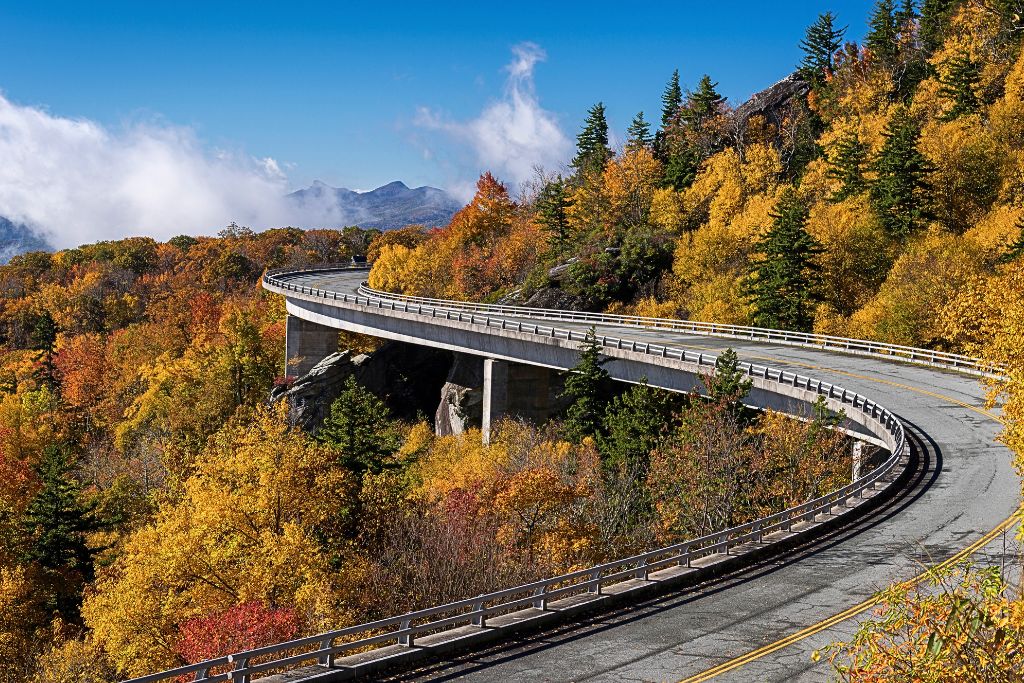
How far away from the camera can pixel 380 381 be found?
81.9 meters

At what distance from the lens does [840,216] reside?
225 ft

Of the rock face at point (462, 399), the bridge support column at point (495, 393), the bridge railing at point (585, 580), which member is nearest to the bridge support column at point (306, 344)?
the rock face at point (462, 399)

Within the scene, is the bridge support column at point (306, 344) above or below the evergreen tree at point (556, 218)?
below

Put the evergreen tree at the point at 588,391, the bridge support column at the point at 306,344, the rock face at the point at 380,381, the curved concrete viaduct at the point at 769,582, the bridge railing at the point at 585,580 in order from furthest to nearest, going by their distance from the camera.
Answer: the bridge support column at the point at 306,344 < the rock face at the point at 380,381 < the evergreen tree at the point at 588,391 < the curved concrete viaduct at the point at 769,582 < the bridge railing at the point at 585,580

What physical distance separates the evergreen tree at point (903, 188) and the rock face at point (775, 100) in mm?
41512

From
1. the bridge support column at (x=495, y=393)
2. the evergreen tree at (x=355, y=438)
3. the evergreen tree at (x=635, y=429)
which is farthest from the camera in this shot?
the bridge support column at (x=495, y=393)

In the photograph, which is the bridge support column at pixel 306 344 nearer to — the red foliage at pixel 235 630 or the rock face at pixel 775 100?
the rock face at pixel 775 100

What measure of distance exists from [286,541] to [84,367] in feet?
291

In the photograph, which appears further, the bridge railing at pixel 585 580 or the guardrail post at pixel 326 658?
the guardrail post at pixel 326 658

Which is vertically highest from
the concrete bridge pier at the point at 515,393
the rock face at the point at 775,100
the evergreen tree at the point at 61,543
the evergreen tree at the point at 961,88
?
the rock face at the point at 775,100

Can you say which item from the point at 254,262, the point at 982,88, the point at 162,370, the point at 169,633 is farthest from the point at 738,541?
the point at 254,262

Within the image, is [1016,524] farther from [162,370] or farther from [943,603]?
[162,370]

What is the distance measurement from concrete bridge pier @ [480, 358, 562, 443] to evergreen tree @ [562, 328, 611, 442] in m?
9.23

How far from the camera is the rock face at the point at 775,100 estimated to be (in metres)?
108
